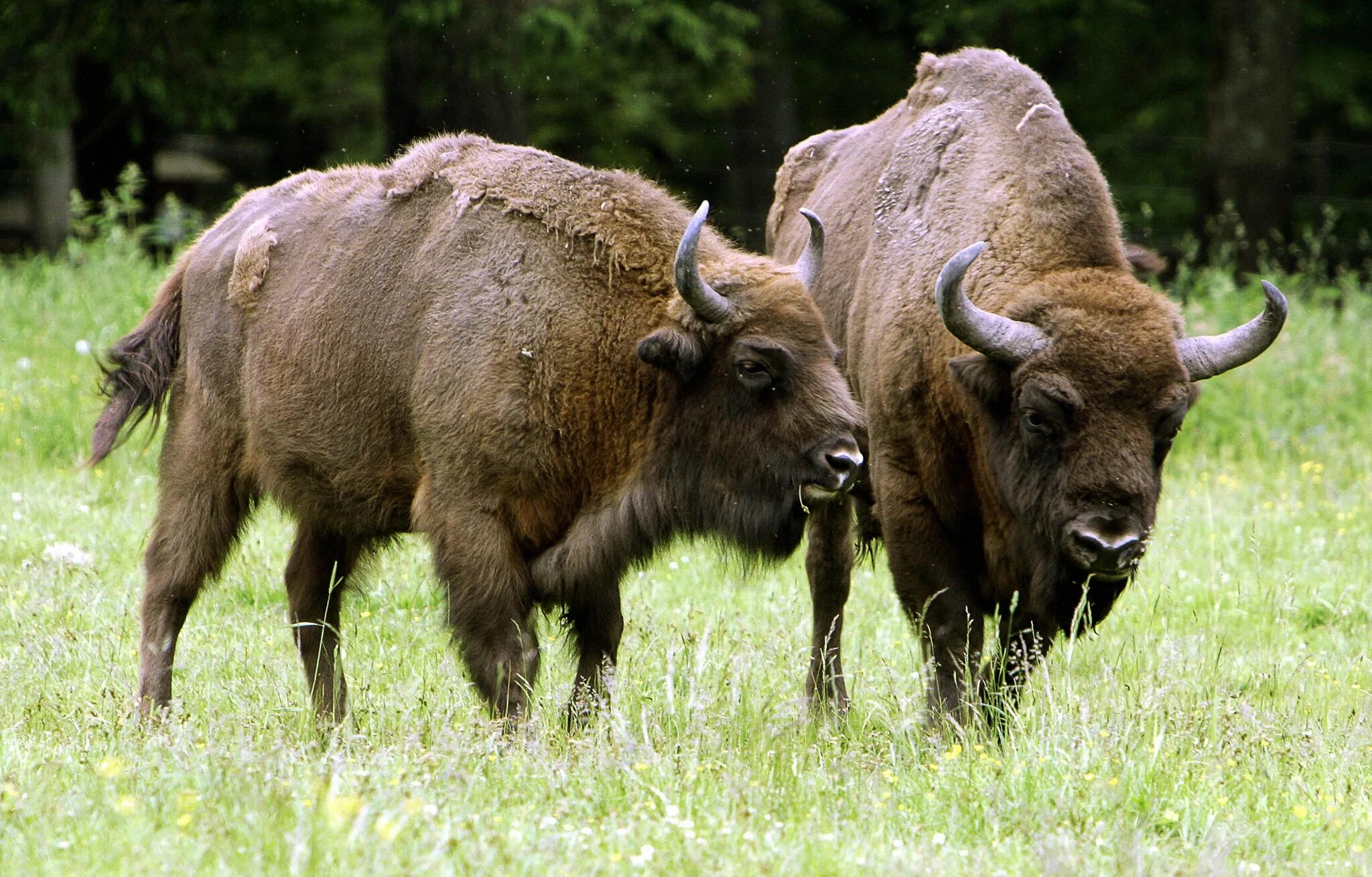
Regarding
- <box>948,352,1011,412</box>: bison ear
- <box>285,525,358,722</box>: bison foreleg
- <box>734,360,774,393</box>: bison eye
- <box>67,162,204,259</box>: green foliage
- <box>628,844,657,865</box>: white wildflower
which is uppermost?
<box>948,352,1011,412</box>: bison ear

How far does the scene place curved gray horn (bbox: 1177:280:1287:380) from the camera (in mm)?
5105

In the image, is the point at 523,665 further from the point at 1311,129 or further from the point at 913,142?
the point at 1311,129

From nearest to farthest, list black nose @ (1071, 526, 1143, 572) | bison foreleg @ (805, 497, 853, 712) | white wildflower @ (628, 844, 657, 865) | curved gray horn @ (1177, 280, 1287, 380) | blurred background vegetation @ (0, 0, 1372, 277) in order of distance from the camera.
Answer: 1. white wildflower @ (628, 844, 657, 865)
2. black nose @ (1071, 526, 1143, 572)
3. curved gray horn @ (1177, 280, 1287, 380)
4. bison foreleg @ (805, 497, 853, 712)
5. blurred background vegetation @ (0, 0, 1372, 277)

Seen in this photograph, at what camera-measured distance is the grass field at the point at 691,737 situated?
354 cm

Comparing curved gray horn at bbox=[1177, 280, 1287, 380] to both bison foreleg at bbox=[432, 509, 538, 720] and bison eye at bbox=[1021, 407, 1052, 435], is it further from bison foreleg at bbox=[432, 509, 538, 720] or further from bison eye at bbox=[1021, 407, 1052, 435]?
bison foreleg at bbox=[432, 509, 538, 720]

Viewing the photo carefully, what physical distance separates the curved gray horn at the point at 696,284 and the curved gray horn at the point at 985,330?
694mm

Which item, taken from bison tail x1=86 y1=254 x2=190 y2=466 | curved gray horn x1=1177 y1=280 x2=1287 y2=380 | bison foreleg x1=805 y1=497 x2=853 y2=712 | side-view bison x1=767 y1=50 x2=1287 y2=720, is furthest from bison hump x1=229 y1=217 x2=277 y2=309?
curved gray horn x1=1177 y1=280 x2=1287 y2=380

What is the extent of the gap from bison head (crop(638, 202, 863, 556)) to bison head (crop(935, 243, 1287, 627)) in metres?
0.48

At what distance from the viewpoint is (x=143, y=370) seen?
6145 mm

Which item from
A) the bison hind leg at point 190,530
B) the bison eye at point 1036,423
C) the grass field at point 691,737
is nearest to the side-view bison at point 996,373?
the bison eye at point 1036,423

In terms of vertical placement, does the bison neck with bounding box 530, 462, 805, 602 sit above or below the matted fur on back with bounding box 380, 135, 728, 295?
below

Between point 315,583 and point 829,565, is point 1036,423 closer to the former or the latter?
point 829,565

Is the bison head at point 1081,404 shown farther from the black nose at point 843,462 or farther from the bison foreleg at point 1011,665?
the black nose at point 843,462

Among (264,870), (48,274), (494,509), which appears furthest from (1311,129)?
(264,870)
